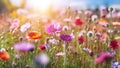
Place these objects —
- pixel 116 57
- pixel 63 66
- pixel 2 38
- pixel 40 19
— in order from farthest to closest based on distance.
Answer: pixel 40 19 → pixel 2 38 → pixel 116 57 → pixel 63 66

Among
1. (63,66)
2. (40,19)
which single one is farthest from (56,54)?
(40,19)

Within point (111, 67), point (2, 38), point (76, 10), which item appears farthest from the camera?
point (76, 10)

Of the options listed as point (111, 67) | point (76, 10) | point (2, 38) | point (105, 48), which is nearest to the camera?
point (111, 67)

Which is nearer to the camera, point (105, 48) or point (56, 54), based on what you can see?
point (56, 54)

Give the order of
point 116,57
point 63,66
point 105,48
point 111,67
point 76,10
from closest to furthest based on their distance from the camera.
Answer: point 111,67
point 63,66
point 116,57
point 105,48
point 76,10

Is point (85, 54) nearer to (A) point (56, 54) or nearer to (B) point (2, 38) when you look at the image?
(A) point (56, 54)

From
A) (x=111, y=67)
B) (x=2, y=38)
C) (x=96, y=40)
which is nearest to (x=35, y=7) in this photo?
(x=2, y=38)

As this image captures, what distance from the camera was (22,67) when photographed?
1565 millimetres

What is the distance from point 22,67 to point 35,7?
3.59 ft

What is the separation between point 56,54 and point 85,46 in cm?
25

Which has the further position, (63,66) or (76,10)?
(76,10)

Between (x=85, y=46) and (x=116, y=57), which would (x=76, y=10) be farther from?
(x=116, y=57)

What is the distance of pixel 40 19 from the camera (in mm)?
2385

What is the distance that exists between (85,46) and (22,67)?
42cm
